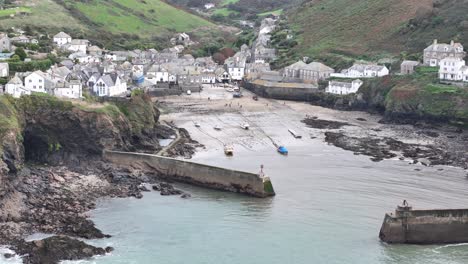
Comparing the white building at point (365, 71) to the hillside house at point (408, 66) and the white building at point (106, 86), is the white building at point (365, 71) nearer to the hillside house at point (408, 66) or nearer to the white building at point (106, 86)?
the hillside house at point (408, 66)

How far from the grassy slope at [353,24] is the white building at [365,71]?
36.3 feet

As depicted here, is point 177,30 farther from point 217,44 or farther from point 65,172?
point 65,172

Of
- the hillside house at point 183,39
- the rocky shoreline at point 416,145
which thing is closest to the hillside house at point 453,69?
the rocky shoreline at point 416,145

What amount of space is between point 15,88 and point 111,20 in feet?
294

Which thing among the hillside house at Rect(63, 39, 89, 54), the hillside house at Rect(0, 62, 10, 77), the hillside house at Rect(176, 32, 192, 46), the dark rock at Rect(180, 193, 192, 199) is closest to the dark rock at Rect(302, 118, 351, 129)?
the dark rock at Rect(180, 193, 192, 199)

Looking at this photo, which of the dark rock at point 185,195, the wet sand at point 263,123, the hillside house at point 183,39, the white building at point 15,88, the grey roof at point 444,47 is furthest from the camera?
the hillside house at point 183,39

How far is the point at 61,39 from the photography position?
4343 inches

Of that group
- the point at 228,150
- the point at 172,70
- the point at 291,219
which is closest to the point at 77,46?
the point at 172,70

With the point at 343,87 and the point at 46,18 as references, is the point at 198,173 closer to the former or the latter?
the point at 343,87

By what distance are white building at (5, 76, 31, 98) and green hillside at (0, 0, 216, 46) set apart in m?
58.2

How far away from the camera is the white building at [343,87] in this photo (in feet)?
295

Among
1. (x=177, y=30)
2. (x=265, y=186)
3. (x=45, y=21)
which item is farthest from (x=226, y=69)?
(x=265, y=186)

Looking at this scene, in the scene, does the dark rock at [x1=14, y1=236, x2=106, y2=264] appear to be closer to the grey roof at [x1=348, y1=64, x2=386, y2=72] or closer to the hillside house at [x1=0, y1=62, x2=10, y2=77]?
the hillside house at [x1=0, y1=62, x2=10, y2=77]

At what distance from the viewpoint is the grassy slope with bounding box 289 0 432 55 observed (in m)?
109
